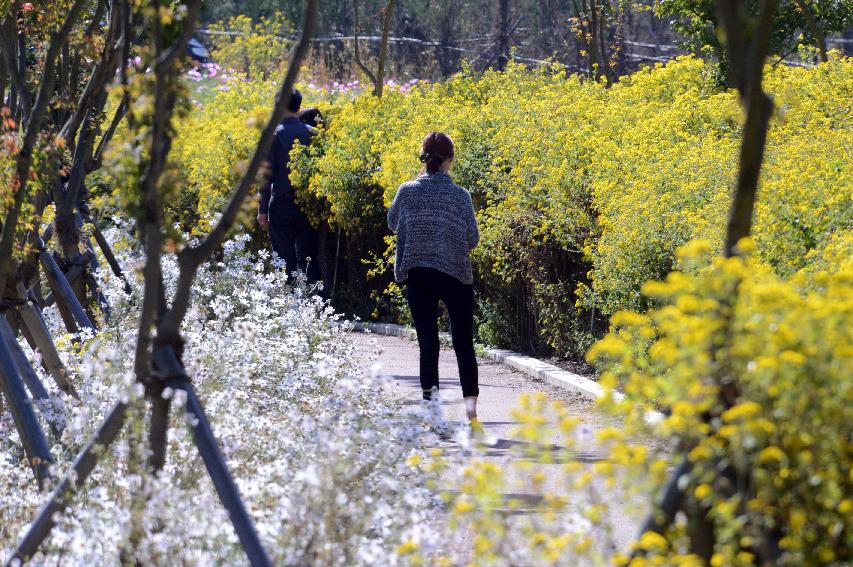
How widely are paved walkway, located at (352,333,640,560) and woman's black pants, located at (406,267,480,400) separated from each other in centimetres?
20

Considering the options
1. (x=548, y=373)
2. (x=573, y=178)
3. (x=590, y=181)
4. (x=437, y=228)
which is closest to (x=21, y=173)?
(x=437, y=228)

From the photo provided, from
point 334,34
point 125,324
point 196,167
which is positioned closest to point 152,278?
point 125,324

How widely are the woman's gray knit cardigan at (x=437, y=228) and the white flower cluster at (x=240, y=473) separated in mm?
812

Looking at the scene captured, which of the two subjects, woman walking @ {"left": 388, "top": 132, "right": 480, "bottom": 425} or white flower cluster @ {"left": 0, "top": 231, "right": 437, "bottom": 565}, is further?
woman walking @ {"left": 388, "top": 132, "right": 480, "bottom": 425}

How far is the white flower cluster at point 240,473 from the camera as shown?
171 inches

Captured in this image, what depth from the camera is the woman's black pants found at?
8453mm

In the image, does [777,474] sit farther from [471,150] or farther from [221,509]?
[471,150]

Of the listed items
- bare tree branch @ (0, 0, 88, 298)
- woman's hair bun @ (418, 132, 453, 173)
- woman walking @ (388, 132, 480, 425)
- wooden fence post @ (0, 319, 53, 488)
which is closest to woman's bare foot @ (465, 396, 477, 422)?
woman walking @ (388, 132, 480, 425)

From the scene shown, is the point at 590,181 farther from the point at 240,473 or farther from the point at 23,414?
the point at 23,414

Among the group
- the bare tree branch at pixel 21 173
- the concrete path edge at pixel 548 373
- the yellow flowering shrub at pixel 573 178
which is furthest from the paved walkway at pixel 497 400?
the bare tree branch at pixel 21 173

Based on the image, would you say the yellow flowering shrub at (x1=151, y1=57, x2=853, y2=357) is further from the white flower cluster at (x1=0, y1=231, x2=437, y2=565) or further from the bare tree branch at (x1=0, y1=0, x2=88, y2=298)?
the white flower cluster at (x1=0, y1=231, x2=437, y2=565)

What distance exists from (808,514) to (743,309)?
1.56 feet

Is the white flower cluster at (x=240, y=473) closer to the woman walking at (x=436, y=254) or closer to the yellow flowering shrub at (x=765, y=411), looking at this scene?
the woman walking at (x=436, y=254)

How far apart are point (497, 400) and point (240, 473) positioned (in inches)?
176
